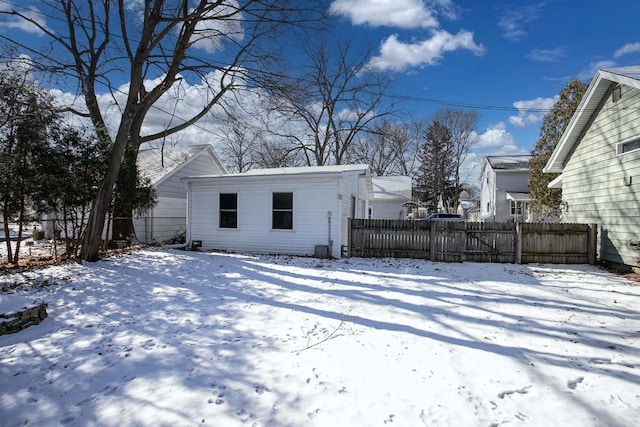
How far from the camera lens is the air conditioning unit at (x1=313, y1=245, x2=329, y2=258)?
410 inches

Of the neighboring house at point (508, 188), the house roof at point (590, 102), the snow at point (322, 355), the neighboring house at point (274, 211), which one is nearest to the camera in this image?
the snow at point (322, 355)

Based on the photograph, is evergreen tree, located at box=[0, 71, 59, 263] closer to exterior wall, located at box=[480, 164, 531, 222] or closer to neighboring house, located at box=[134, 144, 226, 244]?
neighboring house, located at box=[134, 144, 226, 244]

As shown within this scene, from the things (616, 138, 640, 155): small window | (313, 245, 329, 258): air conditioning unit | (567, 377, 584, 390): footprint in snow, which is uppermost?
(616, 138, 640, 155): small window

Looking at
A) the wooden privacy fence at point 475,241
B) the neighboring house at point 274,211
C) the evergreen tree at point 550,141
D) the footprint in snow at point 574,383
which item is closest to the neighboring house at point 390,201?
the evergreen tree at point 550,141

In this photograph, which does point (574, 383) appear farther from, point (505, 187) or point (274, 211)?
point (505, 187)

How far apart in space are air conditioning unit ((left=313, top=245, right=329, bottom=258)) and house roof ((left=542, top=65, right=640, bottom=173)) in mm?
7961

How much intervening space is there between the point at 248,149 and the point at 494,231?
26.1 m

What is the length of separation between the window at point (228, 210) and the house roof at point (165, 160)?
13.8 feet

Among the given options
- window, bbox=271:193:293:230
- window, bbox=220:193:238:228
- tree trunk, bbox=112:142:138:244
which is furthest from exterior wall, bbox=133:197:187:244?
window, bbox=271:193:293:230

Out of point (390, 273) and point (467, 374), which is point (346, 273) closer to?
point (390, 273)

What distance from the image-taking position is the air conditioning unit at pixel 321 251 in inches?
410

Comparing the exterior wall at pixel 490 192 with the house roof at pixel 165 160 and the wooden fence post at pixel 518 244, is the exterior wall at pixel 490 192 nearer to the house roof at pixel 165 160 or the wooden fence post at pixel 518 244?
the wooden fence post at pixel 518 244

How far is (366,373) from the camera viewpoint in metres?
3.17

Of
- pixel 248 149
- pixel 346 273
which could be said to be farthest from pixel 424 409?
pixel 248 149
